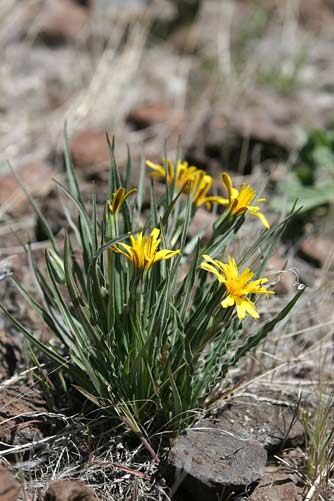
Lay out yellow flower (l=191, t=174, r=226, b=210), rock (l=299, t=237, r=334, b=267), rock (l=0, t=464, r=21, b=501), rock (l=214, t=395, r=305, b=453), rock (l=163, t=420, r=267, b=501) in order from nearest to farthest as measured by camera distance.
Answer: rock (l=0, t=464, r=21, b=501) < rock (l=163, t=420, r=267, b=501) < rock (l=214, t=395, r=305, b=453) < yellow flower (l=191, t=174, r=226, b=210) < rock (l=299, t=237, r=334, b=267)

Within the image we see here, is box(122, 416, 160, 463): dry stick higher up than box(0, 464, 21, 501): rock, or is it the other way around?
box(0, 464, 21, 501): rock

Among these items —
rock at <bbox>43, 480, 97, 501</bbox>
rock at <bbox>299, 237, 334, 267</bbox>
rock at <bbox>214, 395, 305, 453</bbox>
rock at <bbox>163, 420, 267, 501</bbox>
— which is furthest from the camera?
rock at <bbox>299, 237, 334, 267</bbox>

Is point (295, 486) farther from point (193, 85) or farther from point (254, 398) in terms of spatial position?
point (193, 85)

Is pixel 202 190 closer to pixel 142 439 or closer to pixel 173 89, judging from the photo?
pixel 142 439

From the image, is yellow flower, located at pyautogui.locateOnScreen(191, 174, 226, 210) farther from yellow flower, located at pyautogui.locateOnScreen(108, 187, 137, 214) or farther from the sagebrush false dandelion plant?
yellow flower, located at pyautogui.locateOnScreen(108, 187, 137, 214)

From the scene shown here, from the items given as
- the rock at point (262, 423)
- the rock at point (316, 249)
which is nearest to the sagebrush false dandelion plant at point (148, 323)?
the rock at point (262, 423)

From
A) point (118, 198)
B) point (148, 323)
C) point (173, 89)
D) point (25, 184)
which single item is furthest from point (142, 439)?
point (173, 89)

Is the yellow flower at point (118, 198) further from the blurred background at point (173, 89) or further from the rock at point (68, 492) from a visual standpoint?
A: the blurred background at point (173, 89)

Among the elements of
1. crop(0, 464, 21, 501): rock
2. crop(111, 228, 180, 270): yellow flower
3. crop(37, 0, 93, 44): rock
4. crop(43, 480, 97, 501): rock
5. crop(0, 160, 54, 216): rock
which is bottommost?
crop(0, 160, 54, 216): rock

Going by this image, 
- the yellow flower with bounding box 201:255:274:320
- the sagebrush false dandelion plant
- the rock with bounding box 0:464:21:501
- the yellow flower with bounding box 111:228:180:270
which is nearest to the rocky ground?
the rock with bounding box 0:464:21:501
